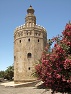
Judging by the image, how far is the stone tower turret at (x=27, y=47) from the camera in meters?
36.0

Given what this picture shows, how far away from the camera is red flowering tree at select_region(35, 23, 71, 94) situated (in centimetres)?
1121

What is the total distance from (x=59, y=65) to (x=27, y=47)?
82.2ft

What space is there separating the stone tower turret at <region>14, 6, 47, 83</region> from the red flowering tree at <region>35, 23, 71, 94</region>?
2315 cm

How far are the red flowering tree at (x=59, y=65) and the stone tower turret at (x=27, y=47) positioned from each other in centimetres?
2315

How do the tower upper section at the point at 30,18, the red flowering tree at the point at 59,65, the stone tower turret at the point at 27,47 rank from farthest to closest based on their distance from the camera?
1. the tower upper section at the point at 30,18
2. the stone tower turret at the point at 27,47
3. the red flowering tree at the point at 59,65

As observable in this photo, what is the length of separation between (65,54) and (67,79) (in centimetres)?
131

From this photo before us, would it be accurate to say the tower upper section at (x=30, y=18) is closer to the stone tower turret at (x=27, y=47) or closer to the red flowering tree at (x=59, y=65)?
the stone tower turret at (x=27, y=47)

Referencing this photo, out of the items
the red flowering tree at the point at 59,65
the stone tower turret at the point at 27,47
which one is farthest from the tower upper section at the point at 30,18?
the red flowering tree at the point at 59,65

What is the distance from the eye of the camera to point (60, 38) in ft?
41.4

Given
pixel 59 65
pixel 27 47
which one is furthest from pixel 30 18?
pixel 59 65

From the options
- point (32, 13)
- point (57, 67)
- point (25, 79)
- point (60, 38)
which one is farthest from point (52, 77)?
point (32, 13)

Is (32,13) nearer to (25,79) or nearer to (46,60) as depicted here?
(25,79)

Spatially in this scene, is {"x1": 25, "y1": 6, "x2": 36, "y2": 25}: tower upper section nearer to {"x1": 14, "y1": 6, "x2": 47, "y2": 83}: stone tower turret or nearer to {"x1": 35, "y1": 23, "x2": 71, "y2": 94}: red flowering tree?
{"x1": 14, "y1": 6, "x2": 47, "y2": 83}: stone tower turret

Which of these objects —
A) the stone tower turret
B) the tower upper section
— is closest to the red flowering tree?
the stone tower turret
